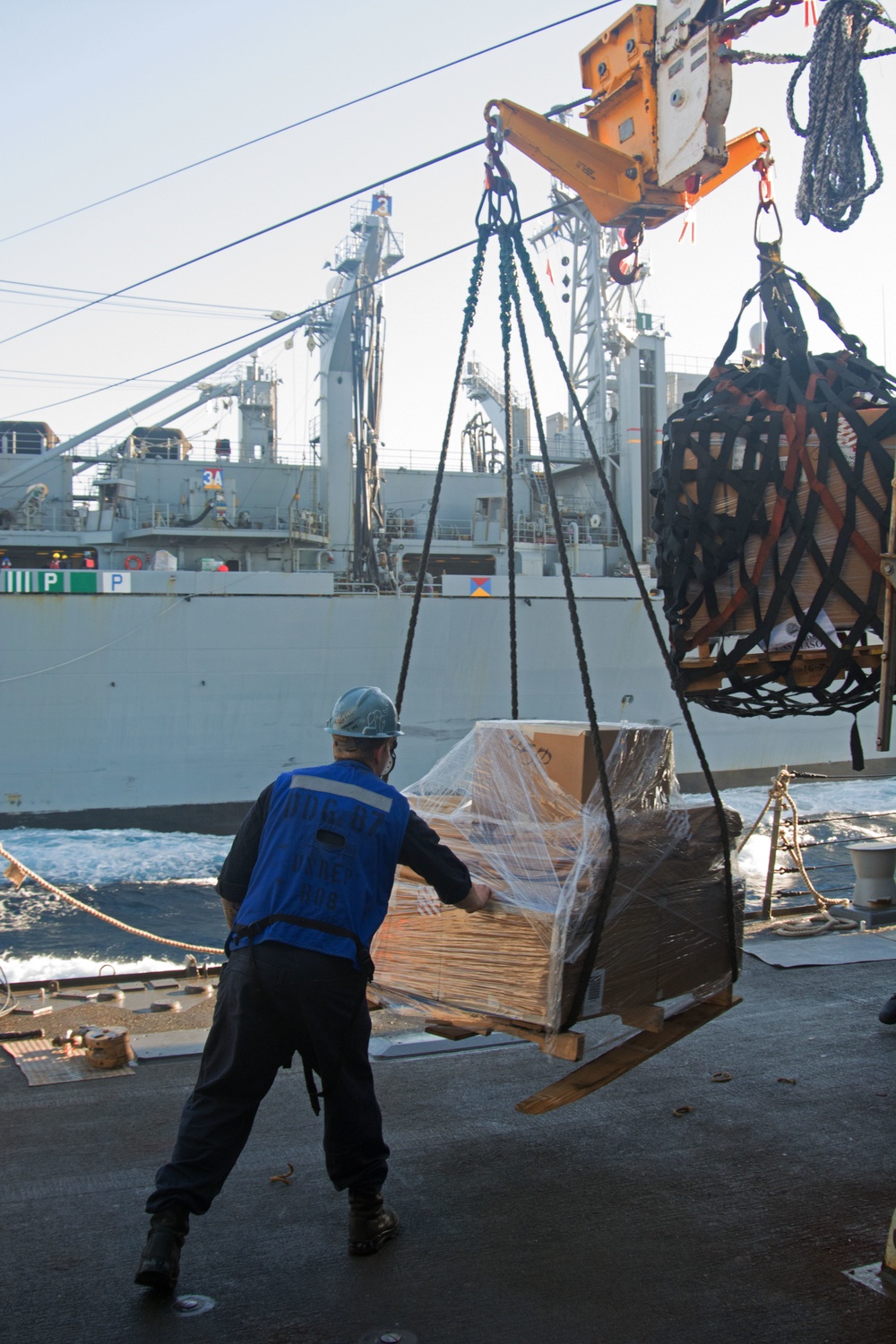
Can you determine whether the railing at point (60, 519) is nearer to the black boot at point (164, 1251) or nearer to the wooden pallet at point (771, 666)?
the wooden pallet at point (771, 666)

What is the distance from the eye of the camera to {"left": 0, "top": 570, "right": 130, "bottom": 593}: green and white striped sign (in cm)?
1672

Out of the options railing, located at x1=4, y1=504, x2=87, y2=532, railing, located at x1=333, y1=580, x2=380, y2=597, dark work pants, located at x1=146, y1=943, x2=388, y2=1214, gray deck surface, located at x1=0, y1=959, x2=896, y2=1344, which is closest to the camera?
gray deck surface, located at x1=0, y1=959, x2=896, y2=1344

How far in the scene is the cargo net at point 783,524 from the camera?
302cm

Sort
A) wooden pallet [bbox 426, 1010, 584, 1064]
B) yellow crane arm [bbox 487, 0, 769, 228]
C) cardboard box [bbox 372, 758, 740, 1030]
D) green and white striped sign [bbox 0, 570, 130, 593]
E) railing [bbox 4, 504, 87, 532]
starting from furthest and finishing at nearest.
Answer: railing [bbox 4, 504, 87, 532], green and white striped sign [bbox 0, 570, 130, 593], yellow crane arm [bbox 487, 0, 769, 228], cardboard box [bbox 372, 758, 740, 1030], wooden pallet [bbox 426, 1010, 584, 1064]

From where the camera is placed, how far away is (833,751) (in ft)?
74.6

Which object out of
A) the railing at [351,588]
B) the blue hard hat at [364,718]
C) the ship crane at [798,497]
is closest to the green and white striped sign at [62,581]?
the railing at [351,588]

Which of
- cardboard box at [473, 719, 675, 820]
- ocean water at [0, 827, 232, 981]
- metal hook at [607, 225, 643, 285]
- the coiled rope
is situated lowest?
ocean water at [0, 827, 232, 981]

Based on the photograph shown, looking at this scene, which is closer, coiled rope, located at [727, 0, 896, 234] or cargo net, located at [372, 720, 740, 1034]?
cargo net, located at [372, 720, 740, 1034]

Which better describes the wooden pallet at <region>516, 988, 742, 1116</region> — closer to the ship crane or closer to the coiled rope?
the ship crane

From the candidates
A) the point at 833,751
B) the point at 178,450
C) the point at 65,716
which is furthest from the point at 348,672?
the point at 833,751

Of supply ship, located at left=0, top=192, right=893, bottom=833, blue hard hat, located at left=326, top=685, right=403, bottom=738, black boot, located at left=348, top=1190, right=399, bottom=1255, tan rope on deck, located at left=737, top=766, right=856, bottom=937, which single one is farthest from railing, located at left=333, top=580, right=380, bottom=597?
black boot, located at left=348, top=1190, right=399, bottom=1255

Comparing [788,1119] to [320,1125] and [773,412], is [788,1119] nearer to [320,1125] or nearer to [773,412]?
[320,1125]

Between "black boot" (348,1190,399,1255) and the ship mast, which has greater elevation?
the ship mast

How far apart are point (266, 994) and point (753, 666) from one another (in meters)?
1.85
